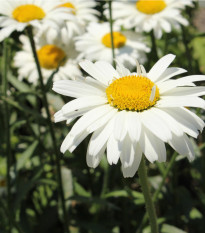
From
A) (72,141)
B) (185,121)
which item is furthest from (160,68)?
(72,141)

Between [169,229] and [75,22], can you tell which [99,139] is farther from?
[75,22]

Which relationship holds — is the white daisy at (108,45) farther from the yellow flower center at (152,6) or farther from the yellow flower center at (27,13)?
the yellow flower center at (27,13)

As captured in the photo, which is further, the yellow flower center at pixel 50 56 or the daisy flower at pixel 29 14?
the yellow flower center at pixel 50 56

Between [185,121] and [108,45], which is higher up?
[108,45]

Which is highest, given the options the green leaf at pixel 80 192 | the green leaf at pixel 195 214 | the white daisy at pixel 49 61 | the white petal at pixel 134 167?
the white daisy at pixel 49 61

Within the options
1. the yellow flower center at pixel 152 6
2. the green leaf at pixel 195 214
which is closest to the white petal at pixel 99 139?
the green leaf at pixel 195 214

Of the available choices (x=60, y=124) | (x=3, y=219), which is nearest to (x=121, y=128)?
(x=3, y=219)
